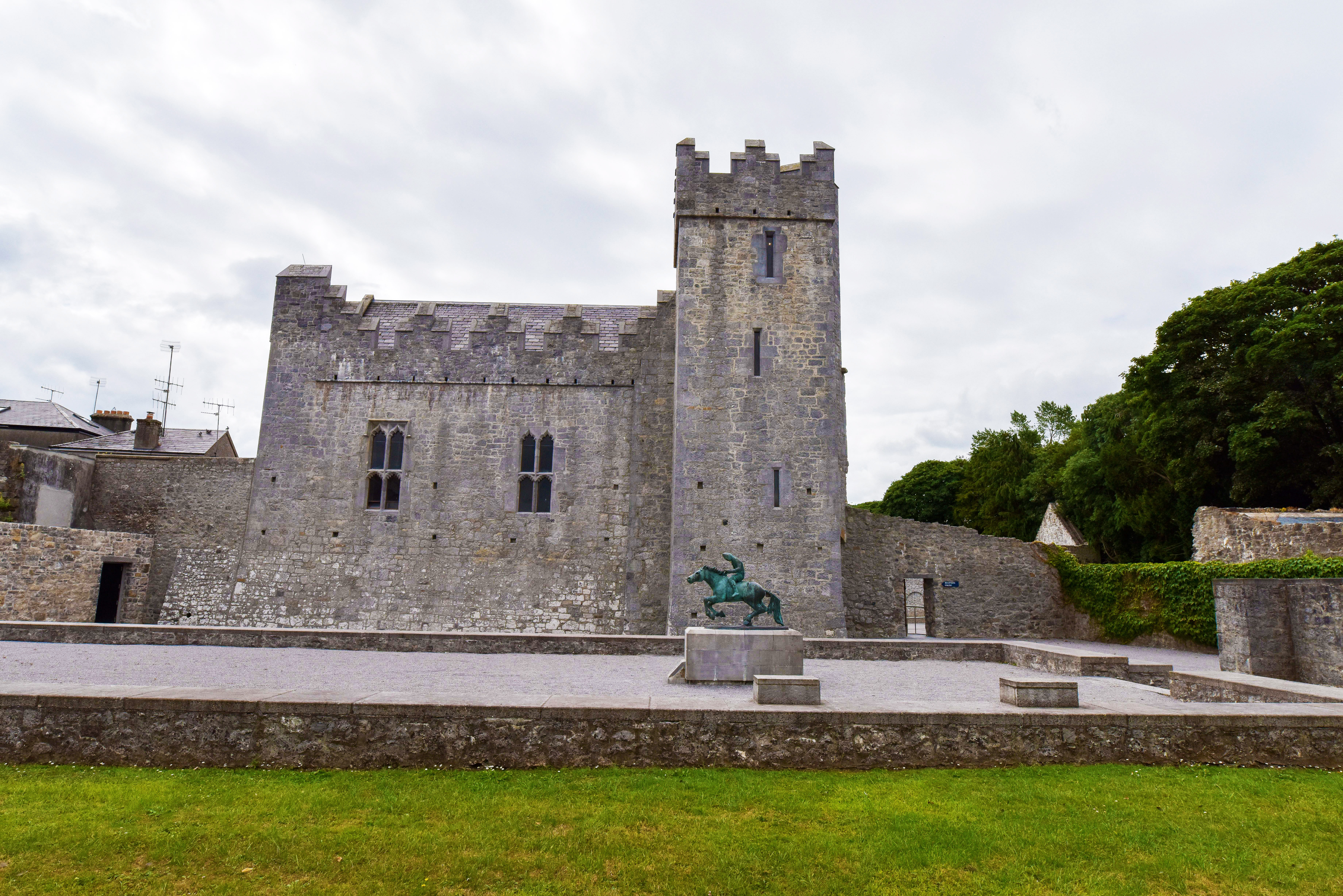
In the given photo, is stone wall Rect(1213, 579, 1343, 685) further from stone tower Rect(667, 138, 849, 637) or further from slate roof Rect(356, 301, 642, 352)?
slate roof Rect(356, 301, 642, 352)

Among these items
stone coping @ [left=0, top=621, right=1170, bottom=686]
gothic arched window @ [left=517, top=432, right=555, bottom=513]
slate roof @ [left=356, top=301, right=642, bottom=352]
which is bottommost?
stone coping @ [left=0, top=621, right=1170, bottom=686]

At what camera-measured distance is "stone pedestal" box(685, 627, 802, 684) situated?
448 inches

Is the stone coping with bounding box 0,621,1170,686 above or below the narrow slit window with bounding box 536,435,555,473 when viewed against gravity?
below

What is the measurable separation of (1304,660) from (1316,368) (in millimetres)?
15540

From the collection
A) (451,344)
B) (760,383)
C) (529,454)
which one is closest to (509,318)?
(451,344)

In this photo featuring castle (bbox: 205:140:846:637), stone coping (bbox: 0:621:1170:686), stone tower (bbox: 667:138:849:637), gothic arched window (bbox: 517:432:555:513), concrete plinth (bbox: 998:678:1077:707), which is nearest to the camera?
concrete plinth (bbox: 998:678:1077:707)

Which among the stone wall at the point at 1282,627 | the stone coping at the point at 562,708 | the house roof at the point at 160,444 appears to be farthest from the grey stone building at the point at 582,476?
the stone coping at the point at 562,708

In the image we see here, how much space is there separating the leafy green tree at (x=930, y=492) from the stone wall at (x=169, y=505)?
46716 millimetres

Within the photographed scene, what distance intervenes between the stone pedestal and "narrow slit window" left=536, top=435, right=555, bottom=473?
40.5 ft

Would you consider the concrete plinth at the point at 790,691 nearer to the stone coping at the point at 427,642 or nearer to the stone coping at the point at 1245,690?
the stone coping at the point at 1245,690

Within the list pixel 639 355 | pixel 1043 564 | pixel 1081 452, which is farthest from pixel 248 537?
pixel 1081 452

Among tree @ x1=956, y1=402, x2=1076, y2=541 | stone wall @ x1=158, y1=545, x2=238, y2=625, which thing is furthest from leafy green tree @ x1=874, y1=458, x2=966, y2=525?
stone wall @ x1=158, y1=545, x2=238, y2=625

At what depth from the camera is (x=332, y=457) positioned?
23.0 metres

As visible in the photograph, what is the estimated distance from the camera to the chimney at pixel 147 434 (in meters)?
27.8
